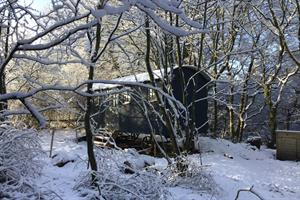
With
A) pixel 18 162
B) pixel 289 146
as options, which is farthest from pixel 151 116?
pixel 18 162

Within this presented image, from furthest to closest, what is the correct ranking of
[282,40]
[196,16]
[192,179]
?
[282,40] → [196,16] → [192,179]

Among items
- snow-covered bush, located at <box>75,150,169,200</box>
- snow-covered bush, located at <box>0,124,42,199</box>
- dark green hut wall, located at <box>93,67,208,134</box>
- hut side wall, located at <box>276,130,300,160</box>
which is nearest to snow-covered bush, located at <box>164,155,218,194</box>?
snow-covered bush, located at <box>75,150,169,200</box>

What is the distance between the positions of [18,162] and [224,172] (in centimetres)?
680

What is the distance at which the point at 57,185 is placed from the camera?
465 cm

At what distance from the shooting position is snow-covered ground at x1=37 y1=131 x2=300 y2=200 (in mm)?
5016

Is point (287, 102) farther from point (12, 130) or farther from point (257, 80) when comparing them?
point (12, 130)

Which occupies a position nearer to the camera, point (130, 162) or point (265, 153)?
point (130, 162)

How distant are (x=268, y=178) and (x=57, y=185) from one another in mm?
6431

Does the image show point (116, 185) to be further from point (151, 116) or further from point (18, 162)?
point (151, 116)

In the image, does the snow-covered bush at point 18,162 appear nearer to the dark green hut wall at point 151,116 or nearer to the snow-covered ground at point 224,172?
the snow-covered ground at point 224,172

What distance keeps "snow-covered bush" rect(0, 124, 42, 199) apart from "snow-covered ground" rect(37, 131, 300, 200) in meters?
0.22

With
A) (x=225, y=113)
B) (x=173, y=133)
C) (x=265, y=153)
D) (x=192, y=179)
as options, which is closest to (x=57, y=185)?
(x=192, y=179)

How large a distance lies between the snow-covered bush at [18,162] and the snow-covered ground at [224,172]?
216mm

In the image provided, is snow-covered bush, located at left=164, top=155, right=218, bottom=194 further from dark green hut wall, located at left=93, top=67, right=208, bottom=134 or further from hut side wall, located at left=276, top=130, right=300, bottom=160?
hut side wall, located at left=276, top=130, right=300, bottom=160
